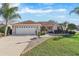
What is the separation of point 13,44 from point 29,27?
0.32 meters

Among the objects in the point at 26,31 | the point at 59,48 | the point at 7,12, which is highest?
the point at 7,12

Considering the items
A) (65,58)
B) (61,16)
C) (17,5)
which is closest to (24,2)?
(17,5)

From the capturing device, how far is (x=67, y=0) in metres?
6.63

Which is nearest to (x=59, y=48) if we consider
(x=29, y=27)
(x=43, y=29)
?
(x=43, y=29)

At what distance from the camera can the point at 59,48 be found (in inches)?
262

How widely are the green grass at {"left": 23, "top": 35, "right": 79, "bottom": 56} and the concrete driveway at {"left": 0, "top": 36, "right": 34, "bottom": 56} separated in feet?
0.41

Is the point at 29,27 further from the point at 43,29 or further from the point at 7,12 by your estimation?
the point at 7,12

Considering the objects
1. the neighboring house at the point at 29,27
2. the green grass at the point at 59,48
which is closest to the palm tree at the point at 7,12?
the neighboring house at the point at 29,27

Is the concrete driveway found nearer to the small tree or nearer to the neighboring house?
the neighboring house

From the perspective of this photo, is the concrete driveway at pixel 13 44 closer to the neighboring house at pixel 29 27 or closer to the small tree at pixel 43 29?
the neighboring house at pixel 29 27

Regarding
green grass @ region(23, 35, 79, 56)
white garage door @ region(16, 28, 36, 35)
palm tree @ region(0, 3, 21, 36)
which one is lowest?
green grass @ region(23, 35, 79, 56)

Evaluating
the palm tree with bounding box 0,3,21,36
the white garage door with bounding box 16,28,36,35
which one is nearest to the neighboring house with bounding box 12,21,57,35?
the white garage door with bounding box 16,28,36,35

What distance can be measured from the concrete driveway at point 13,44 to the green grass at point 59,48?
0.13m

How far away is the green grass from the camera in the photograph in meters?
6.64
